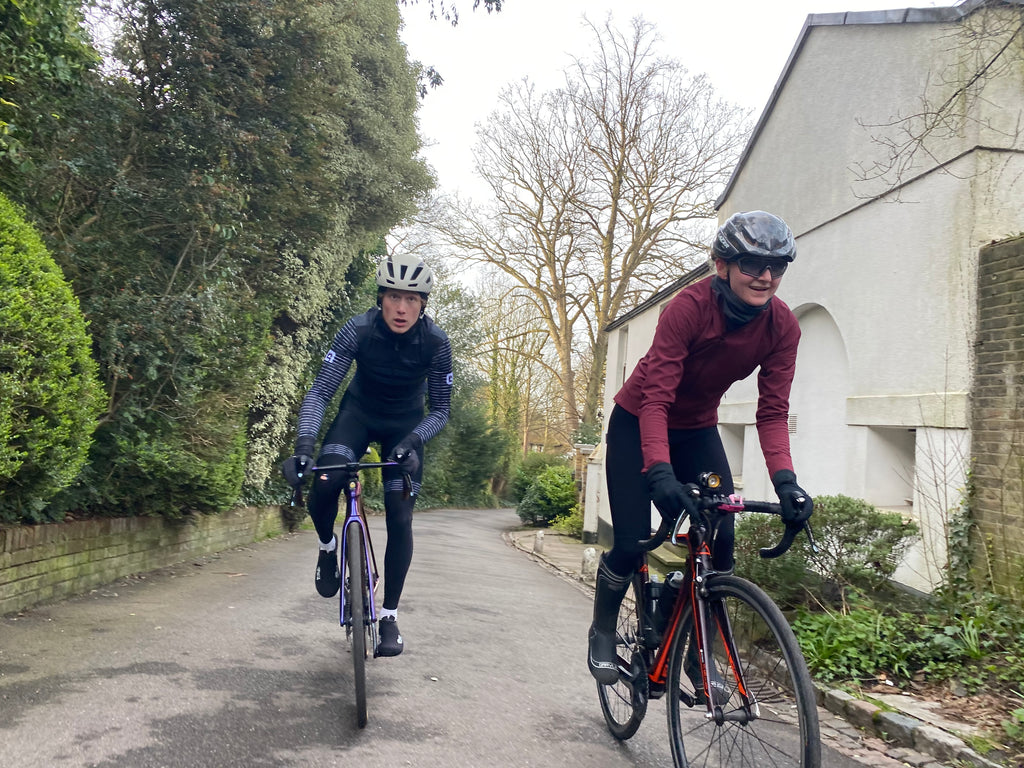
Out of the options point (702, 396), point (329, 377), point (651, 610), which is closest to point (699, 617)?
point (651, 610)

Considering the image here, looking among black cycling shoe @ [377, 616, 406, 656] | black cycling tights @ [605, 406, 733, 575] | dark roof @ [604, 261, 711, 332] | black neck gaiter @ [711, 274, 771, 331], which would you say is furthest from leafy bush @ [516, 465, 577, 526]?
black neck gaiter @ [711, 274, 771, 331]

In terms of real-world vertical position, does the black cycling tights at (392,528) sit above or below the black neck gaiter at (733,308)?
below

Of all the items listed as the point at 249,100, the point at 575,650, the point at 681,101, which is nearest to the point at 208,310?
the point at 249,100

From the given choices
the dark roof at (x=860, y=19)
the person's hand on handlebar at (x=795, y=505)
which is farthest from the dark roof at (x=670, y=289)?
the person's hand on handlebar at (x=795, y=505)

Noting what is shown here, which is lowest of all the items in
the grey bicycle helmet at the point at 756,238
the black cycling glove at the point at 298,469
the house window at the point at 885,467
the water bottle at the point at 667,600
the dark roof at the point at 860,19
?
the water bottle at the point at 667,600

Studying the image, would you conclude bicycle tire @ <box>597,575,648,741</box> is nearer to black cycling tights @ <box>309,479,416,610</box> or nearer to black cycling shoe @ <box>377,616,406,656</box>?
black cycling shoe @ <box>377,616,406,656</box>

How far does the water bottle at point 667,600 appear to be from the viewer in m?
3.57

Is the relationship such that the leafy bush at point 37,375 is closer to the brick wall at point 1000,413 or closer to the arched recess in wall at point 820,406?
the brick wall at point 1000,413

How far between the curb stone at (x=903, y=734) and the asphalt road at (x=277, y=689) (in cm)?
42

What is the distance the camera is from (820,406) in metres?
10.7

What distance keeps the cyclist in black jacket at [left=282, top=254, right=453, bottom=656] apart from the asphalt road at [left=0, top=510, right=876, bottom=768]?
0.52m

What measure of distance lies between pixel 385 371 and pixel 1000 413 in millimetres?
5083

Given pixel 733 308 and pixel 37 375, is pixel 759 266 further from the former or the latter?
pixel 37 375

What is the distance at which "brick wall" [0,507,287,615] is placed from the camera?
19.5ft
